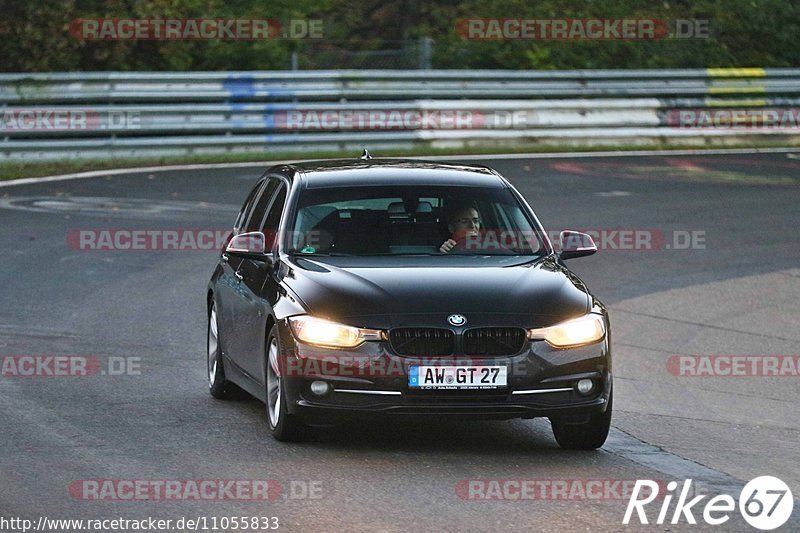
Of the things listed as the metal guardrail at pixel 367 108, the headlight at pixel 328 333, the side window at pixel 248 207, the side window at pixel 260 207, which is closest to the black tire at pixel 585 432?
the headlight at pixel 328 333

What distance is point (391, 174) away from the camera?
35.7 feet

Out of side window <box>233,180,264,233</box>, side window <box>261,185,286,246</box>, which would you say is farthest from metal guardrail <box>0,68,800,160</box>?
side window <box>261,185,286,246</box>

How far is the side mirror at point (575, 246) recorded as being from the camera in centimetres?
1045

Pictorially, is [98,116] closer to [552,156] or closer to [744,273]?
[552,156]

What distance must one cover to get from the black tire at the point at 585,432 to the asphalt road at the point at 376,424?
107 mm

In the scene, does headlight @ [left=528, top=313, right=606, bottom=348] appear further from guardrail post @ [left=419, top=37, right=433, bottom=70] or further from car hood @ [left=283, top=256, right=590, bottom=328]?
guardrail post @ [left=419, top=37, right=433, bottom=70]

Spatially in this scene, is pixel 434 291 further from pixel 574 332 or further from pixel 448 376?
pixel 574 332

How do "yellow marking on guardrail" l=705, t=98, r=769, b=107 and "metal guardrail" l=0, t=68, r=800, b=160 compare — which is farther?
"yellow marking on guardrail" l=705, t=98, r=769, b=107

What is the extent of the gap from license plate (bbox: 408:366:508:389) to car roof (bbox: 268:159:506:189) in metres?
2.00

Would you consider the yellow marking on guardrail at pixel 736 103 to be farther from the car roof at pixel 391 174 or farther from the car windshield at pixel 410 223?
the car windshield at pixel 410 223

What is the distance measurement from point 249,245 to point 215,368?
50.2 inches

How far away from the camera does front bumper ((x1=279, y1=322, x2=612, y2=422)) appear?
9047 millimetres

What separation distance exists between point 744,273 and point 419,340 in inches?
351

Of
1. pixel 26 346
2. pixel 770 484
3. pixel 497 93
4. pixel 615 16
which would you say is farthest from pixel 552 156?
pixel 770 484
